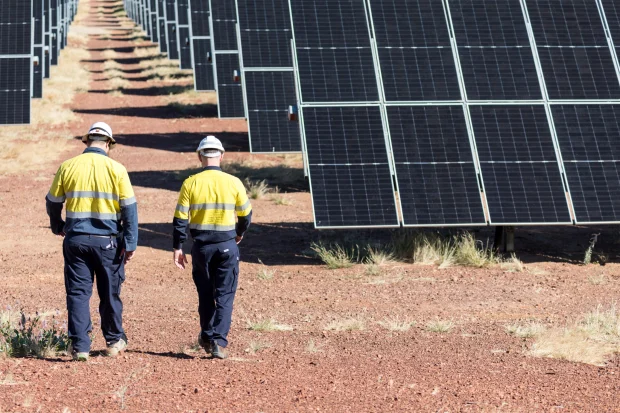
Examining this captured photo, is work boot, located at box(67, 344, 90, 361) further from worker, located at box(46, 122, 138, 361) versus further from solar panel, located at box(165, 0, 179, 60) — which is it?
solar panel, located at box(165, 0, 179, 60)

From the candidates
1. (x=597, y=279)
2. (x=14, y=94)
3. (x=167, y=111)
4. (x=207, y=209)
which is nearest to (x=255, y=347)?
(x=207, y=209)

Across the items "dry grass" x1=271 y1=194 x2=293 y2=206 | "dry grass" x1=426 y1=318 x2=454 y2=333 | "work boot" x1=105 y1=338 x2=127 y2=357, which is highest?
"work boot" x1=105 y1=338 x2=127 y2=357

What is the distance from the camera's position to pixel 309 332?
958 cm

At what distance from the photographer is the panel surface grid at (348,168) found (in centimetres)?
1216

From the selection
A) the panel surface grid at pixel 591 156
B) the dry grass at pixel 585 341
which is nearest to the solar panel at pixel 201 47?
the panel surface grid at pixel 591 156

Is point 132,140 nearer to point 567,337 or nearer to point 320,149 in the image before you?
point 320,149

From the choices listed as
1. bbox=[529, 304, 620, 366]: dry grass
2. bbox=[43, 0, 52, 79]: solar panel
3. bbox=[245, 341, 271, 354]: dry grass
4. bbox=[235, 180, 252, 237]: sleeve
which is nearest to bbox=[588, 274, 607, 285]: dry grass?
bbox=[529, 304, 620, 366]: dry grass

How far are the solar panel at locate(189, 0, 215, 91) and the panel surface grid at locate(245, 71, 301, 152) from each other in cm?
1001

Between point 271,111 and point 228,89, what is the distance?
570cm

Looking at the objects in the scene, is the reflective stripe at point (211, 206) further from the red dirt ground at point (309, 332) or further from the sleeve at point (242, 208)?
the red dirt ground at point (309, 332)

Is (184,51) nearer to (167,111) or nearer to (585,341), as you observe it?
Result: (167,111)

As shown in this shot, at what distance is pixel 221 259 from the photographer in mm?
8328

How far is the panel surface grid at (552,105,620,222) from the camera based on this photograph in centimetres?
1239

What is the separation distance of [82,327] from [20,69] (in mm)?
17394
